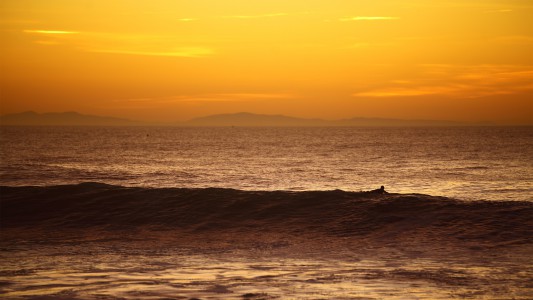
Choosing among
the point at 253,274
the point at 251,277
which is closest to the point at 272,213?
the point at 253,274

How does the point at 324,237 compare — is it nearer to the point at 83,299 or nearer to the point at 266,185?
the point at 83,299

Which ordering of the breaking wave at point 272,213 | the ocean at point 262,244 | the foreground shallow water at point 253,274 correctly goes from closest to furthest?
the foreground shallow water at point 253,274 → the ocean at point 262,244 → the breaking wave at point 272,213

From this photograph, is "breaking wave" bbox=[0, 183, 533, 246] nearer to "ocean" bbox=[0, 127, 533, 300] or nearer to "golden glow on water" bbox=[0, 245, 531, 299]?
"ocean" bbox=[0, 127, 533, 300]

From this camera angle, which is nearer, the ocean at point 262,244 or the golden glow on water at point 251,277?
the golden glow on water at point 251,277

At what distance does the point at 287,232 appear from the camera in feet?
69.5

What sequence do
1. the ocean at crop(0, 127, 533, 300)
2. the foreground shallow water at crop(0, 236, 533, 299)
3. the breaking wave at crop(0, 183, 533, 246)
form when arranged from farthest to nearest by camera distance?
the breaking wave at crop(0, 183, 533, 246) → the ocean at crop(0, 127, 533, 300) → the foreground shallow water at crop(0, 236, 533, 299)

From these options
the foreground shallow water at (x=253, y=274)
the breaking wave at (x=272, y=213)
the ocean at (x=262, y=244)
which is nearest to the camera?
the foreground shallow water at (x=253, y=274)

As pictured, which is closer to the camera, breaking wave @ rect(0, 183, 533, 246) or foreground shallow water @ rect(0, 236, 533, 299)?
foreground shallow water @ rect(0, 236, 533, 299)

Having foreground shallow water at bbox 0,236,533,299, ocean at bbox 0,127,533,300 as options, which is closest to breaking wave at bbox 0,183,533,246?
ocean at bbox 0,127,533,300

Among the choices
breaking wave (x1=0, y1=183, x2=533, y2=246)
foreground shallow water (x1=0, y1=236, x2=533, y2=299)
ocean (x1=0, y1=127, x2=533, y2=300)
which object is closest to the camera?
foreground shallow water (x1=0, y1=236, x2=533, y2=299)

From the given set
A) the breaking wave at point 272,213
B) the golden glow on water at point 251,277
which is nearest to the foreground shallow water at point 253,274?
the golden glow on water at point 251,277

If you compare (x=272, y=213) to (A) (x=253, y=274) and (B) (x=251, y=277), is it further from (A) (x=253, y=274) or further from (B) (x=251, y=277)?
(B) (x=251, y=277)

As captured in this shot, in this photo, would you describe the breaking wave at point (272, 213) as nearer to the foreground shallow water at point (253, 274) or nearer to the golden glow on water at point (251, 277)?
the foreground shallow water at point (253, 274)

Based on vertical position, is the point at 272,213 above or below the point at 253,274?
below
